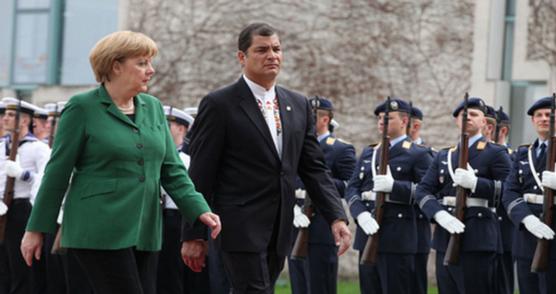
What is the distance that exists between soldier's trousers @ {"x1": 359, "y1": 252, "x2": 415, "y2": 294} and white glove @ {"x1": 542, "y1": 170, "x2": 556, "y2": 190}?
192 centimetres

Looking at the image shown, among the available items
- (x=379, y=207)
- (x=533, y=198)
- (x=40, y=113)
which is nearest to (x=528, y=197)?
(x=533, y=198)

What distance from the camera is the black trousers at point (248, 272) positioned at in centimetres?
640

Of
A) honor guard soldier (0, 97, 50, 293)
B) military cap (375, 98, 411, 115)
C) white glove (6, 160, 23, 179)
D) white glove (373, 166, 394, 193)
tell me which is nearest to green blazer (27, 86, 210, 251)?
white glove (373, 166, 394, 193)

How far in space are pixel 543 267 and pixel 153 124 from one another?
377 cm

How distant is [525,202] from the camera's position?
30.2 feet

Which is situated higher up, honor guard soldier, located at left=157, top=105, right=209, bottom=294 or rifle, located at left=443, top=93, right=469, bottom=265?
rifle, located at left=443, top=93, right=469, bottom=265

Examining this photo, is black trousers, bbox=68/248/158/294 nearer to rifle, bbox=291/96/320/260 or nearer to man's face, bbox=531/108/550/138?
man's face, bbox=531/108/550/138

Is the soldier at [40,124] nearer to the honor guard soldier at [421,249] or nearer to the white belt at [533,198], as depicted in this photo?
the honor guard soldier at [421,249]

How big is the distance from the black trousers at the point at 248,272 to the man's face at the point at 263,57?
91 centimetres

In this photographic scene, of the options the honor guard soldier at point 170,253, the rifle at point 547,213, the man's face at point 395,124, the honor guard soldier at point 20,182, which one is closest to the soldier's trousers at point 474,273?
the rifle at point 547,213

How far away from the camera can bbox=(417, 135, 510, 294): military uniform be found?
9750 mm

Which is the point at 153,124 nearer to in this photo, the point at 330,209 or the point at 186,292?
the point at 330,209

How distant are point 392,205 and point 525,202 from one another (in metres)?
1.56

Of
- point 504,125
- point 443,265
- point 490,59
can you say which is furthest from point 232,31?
point 443,265
